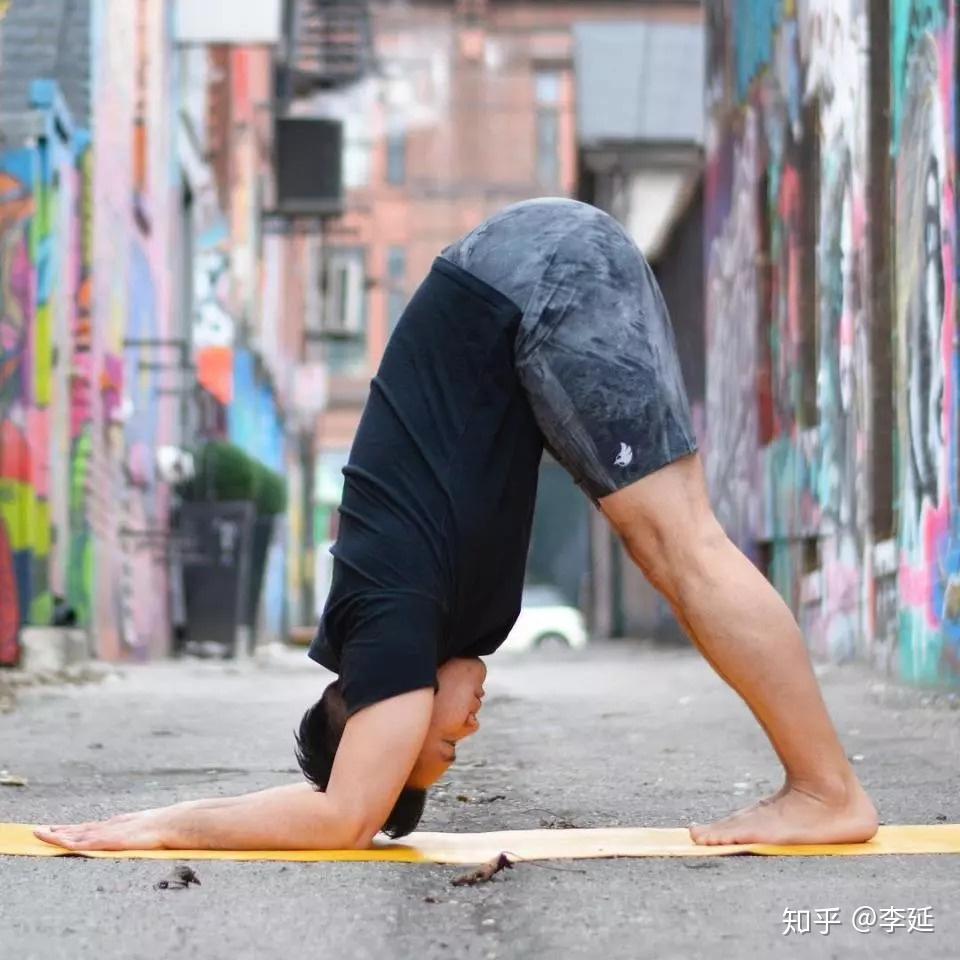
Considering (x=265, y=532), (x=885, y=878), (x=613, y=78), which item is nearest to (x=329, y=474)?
(x=613, y=78)

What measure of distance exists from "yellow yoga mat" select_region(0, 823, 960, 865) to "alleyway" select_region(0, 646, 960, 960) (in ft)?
0.26

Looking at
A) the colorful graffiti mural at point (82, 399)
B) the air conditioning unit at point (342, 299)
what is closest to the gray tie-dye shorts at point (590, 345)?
the colorful graffiti mural at point (82, 399)

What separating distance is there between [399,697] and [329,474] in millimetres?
39734

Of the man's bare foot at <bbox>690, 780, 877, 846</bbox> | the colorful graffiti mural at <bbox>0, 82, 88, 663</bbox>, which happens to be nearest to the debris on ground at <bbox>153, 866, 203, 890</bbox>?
the man's bare foot at <bbox>690, 780, 877, 846</bbox>

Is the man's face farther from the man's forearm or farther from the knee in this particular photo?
the knee

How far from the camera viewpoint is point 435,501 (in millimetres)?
3621

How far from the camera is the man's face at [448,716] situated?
3.66 m

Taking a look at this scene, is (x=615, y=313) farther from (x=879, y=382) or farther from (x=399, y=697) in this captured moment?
(x=879, y=382)

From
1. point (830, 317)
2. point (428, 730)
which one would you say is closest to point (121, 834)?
point (428, 730)

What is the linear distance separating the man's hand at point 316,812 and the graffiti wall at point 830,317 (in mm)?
4651

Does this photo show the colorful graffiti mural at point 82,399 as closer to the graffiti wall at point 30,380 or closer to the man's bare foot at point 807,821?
the graffiti wall at point 30,380

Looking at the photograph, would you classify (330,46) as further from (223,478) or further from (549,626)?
(223,478)

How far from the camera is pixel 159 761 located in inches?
225

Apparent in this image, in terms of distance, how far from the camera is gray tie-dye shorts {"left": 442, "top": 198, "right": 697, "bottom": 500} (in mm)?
3604
